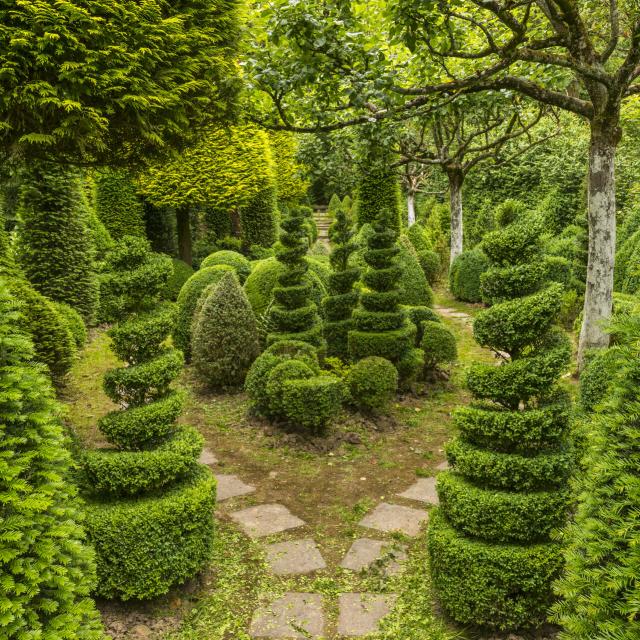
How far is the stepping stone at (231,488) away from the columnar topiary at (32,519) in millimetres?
3245

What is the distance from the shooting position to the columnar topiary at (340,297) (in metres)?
10.1

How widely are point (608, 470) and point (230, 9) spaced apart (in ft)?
17.6

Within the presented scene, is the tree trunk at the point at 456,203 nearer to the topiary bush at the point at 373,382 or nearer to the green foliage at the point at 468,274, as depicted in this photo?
the green foliage at the point at 468,274

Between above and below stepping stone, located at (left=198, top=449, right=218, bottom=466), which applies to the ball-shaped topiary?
→ above

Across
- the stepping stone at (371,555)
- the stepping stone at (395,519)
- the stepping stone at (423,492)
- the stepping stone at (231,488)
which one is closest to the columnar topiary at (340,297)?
the stepping stone at (423,492)

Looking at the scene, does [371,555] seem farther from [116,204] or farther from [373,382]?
[116,204]

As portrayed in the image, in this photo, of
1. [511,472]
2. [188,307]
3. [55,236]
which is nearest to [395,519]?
[511,472]

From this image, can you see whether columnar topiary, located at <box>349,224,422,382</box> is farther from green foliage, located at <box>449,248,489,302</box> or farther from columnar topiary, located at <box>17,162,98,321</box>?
green foliage, located at <box>449,248,489,302</box>

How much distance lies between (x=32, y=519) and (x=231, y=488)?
4012mm

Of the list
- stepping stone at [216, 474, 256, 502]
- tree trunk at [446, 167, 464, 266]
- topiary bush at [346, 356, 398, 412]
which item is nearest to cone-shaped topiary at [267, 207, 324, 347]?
topiary bush at [346, 356, 398, 412]

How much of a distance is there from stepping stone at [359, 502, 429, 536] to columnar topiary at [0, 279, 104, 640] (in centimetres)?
331

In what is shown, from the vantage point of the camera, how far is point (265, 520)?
6.15m

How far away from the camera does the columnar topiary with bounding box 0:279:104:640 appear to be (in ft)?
9.46

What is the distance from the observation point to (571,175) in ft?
58.3
